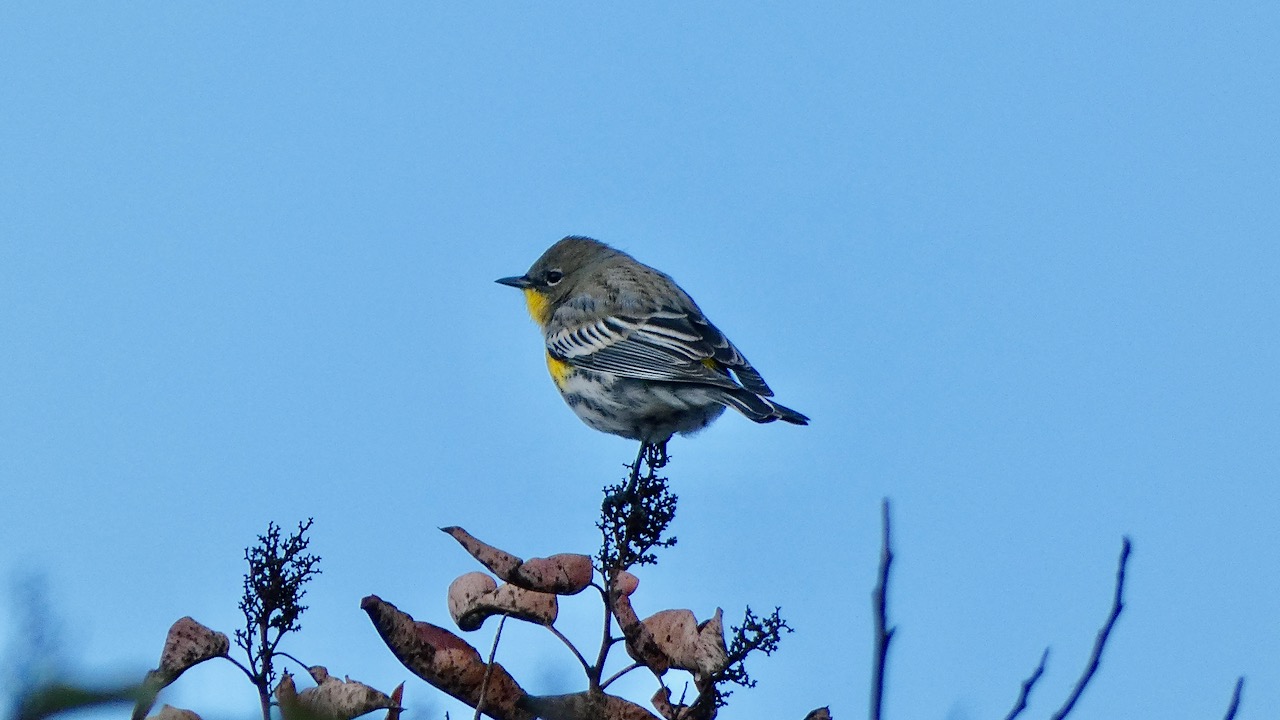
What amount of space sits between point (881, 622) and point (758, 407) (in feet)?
20.8

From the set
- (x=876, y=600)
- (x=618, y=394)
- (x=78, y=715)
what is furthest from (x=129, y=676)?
(x=618, y=394)

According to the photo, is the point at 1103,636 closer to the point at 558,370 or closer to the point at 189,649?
the point at 189,649

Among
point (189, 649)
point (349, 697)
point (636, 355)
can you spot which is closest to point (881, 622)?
point (349, 697)

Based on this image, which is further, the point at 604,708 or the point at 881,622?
the point at 604,708

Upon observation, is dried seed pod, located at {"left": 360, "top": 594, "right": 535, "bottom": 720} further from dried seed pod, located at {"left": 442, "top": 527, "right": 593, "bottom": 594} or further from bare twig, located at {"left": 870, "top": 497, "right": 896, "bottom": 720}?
bare twig, located at {"left": 870, "top": 497, "right": 896, "bottom": 720}

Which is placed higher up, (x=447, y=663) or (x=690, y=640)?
(x=690, y=640)

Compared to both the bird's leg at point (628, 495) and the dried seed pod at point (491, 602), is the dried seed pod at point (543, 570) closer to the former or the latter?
the dried seed pod at point (491, 602)

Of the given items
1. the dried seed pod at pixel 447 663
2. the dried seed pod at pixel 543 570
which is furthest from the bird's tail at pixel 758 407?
the dried seed pod at pixel 447 663

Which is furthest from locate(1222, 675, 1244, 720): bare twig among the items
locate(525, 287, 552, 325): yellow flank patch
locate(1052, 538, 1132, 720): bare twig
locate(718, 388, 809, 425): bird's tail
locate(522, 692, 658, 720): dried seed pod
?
locate(525, 287, 552, 325): yellow flank patch

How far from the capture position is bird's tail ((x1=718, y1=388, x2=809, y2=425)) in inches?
311

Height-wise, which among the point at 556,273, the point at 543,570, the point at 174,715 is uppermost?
the point at 556,273

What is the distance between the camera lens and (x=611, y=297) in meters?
10.5

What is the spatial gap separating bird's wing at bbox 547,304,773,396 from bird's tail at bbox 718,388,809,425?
0.31 ft

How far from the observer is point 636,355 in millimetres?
9305
